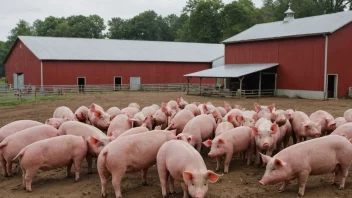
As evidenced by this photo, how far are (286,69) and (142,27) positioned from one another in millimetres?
56268

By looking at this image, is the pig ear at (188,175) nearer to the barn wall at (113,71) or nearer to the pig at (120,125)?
the pig at (120,125)

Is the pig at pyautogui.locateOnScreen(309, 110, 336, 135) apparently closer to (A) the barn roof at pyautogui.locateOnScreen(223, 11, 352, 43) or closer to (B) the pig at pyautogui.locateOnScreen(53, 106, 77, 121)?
(B) the pig at pyautogui.locateOnScreen(53, 106, 77, 121)

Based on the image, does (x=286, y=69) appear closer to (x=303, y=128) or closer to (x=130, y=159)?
(x=303, y=128)

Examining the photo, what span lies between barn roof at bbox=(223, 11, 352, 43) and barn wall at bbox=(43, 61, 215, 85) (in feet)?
26.4

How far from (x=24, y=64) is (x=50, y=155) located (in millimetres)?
30720

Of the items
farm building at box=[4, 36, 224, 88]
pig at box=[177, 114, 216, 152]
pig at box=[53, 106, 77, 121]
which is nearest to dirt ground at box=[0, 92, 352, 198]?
pig at box=[177, 114, 216, 152]

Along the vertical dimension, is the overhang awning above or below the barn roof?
below

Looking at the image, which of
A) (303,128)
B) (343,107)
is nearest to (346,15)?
(343,107)

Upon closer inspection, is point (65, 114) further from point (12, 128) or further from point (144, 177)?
point (144, 177)

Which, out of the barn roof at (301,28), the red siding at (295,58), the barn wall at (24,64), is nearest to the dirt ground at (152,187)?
the red siding at (295,58)

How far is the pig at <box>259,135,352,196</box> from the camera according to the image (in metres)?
6.44

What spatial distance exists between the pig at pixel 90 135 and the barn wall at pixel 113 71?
25.1 m

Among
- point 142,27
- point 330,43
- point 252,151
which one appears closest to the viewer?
point 252,151

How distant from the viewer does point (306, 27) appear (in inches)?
1097
